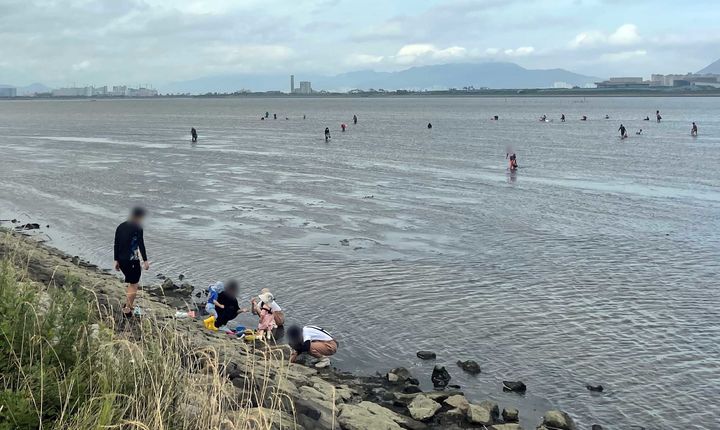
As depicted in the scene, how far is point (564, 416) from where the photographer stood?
10.1 meters

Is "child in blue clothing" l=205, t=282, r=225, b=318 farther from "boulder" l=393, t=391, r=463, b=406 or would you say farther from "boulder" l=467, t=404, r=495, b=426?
"boulder" l=467, t=404, r=495, b=426

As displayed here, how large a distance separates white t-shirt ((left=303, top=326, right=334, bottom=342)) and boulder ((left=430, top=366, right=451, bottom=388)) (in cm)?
225

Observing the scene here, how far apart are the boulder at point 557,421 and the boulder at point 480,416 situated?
0.75 m

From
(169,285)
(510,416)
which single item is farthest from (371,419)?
(169,285)

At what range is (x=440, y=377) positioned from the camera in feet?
38.4

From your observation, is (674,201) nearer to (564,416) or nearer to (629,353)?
(629,353)

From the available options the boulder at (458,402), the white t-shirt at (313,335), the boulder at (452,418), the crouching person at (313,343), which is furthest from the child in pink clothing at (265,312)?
the boulder at (452,418)

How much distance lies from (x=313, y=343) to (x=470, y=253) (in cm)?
902

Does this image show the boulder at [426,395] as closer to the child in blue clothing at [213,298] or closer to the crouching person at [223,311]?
the crouching person at [223,311]

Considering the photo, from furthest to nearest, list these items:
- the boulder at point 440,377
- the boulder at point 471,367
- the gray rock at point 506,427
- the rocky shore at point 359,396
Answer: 1. the boulder at point 471,367
2. the boulder at point 440,377
3. the gray rock at point 506,427
4. the rocky shore at point 359,396

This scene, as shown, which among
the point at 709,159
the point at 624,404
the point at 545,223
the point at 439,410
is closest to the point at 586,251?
the point at 545,223

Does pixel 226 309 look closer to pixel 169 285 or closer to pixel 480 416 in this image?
pixel 169 285

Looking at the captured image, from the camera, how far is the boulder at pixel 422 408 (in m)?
9.96

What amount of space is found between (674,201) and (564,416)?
2311cm
